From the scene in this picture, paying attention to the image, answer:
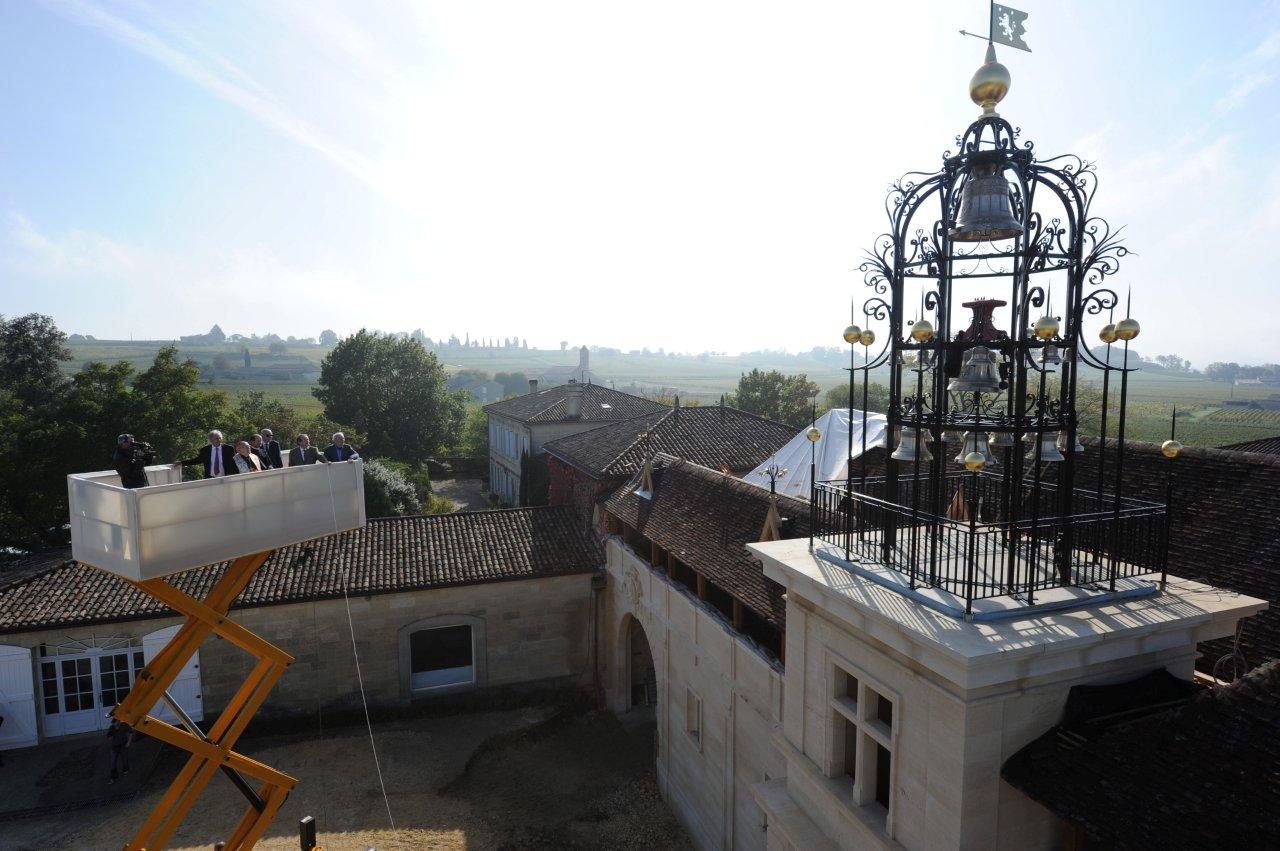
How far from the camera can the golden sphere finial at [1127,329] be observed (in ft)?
19.0

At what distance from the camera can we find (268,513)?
32.3 ft

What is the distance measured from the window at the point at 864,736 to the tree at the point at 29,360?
131 ft

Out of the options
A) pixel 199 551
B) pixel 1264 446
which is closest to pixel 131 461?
pixel 199 551

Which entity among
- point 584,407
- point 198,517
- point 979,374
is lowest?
point 584,407

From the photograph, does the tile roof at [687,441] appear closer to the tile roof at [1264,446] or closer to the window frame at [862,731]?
the tile roof at [1264,446]

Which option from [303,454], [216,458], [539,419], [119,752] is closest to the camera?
[216,458]

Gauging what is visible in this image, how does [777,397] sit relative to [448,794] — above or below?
above

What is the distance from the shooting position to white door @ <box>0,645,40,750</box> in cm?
1727

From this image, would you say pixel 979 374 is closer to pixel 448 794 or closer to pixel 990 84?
pixel 990 84

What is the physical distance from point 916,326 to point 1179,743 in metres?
3.80

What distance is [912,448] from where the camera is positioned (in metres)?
6.94

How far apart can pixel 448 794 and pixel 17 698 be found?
429 inches

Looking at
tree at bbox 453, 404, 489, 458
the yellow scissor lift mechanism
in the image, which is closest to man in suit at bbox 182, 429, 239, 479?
the yellow scissor lift mechanism

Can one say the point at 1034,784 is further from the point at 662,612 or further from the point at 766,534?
the point at 662,612
